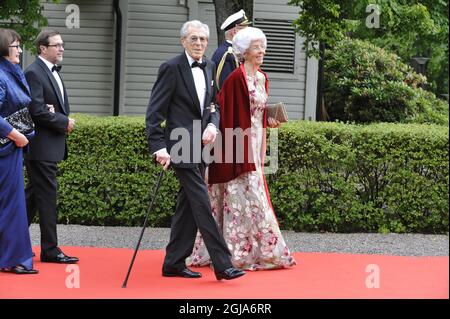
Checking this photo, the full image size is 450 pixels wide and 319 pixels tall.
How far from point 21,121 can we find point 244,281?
2192 millimetres

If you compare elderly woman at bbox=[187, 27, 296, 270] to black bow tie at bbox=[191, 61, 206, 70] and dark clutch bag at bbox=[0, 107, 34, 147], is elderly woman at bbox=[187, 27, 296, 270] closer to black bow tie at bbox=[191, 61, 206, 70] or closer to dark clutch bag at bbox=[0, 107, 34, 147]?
Answer: black bow tie at bbox=[191, 61, 206, 70]

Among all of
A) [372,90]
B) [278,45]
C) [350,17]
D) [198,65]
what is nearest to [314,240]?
[198,65]

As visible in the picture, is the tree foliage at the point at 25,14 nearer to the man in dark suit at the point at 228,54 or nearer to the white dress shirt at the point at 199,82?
the man in dark suit at the point at 228,54

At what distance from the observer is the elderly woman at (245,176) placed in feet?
26.1

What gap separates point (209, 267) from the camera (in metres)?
8.16

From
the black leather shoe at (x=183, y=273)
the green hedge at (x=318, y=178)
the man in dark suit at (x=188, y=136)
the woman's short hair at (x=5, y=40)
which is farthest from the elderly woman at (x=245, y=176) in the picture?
the green hedge at (x=318, y=178)

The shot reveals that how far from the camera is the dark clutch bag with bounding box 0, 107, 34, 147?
24.9ft

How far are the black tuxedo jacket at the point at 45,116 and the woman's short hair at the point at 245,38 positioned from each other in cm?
157

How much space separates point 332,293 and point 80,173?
4264mm

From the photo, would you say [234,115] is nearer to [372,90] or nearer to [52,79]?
[52,79]

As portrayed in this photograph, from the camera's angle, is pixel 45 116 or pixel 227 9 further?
pixel 227 9

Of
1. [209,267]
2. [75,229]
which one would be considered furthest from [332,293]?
[75,229]

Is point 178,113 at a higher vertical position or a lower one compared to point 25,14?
lower

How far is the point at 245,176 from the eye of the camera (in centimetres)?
805
